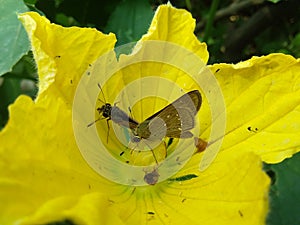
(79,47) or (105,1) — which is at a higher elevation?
(79,47)

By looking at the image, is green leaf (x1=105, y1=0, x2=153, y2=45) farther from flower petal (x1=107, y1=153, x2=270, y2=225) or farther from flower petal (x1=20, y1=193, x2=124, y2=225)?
flower petal (x1=20, y1=193, x2=124, y2=225)

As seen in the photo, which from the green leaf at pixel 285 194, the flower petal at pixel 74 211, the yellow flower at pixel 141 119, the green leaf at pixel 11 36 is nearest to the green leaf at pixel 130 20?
the green leaf at pixel 11 36

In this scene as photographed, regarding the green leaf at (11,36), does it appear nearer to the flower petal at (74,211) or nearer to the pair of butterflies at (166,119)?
the pair of butterflies at (166,119)

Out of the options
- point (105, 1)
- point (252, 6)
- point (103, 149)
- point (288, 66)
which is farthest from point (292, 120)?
point (252, 6)

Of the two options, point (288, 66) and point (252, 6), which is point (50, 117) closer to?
point (288, 66)

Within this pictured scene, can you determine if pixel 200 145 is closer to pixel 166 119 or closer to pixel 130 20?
pixel 166 119
